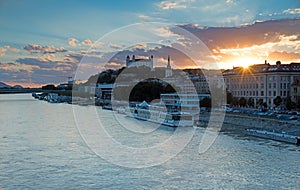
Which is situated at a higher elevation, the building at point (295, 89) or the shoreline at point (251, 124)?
the building at point (295, 89)

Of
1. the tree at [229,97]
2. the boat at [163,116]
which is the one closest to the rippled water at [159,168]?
the boat at [163,116]

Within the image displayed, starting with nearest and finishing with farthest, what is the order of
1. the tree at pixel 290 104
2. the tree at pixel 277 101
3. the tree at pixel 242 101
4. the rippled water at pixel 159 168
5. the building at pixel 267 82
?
1. the rippled water at pixel 159 168
2. the tree at pixel 290 104
3. the tree at pixel 277 101
4. the building at pixel 267 82
5. the tree at pixel 242 101

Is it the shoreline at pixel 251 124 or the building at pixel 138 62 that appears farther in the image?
the building at pixel 138 62

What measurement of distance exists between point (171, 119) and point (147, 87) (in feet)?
40.2

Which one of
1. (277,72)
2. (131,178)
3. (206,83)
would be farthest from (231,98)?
(131,178)

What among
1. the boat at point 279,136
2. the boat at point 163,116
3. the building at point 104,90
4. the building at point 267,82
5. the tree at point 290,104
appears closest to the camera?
the boat at point 279,136

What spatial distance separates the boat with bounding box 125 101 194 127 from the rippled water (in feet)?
11.7

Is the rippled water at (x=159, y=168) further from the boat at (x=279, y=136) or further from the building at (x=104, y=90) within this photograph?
the building at (x=104, y=90)

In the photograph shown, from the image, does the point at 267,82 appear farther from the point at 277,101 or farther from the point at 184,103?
the point at 184,103

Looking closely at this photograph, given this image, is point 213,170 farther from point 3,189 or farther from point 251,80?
point 251,80

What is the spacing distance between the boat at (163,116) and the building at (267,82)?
16.1 feet

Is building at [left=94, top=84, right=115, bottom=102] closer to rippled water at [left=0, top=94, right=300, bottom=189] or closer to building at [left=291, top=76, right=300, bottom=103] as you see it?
building at [left=291, top=76, right=300, bottom=103]

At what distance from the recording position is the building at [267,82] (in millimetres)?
16156

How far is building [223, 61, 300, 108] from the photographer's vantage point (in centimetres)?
1616
